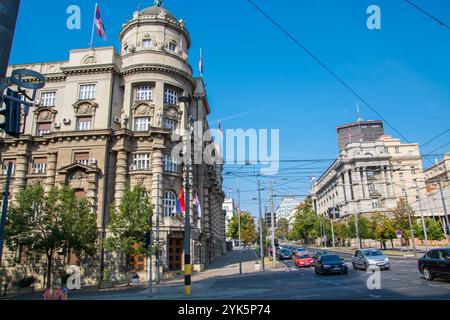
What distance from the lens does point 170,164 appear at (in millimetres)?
37031

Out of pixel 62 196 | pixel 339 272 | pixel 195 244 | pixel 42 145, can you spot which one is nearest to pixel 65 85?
pixel 42 145

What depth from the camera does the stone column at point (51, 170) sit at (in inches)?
1431

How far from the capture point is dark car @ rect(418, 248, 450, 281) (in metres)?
16.2

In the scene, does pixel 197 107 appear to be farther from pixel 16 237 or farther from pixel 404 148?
pixel 404 148

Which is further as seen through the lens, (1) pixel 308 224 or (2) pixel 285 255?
(1) pixel 308 224

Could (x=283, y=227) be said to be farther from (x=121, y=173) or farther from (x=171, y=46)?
(x=121, y=173)

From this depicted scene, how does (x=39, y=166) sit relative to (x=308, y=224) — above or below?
above

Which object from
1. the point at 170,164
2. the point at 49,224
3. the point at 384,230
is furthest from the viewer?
the point at 384,230

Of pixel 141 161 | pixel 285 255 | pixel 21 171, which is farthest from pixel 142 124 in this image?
pixel 285 255

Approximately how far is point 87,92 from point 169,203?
16566mm

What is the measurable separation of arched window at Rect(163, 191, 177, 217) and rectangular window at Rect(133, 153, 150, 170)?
3756 mm

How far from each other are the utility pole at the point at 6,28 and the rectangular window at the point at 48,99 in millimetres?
38687

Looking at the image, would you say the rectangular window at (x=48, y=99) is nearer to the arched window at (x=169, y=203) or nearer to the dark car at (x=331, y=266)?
the arched window at (x=169, y=203)

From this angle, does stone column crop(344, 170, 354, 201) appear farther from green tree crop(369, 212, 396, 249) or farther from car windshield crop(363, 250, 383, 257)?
car windshield crop(363, 250, 383, 257)
